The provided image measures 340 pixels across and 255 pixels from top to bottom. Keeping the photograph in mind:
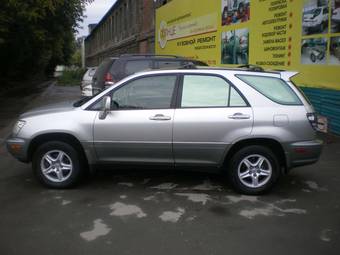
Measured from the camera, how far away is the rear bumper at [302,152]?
5.84 m

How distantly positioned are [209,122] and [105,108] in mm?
1319

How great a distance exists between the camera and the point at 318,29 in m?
10.2

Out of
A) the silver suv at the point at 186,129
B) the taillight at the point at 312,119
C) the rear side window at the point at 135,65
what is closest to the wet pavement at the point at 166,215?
the silver suv at the point at 186,129

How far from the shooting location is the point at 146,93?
20.0ft

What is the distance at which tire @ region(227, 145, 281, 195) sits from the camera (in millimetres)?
5891

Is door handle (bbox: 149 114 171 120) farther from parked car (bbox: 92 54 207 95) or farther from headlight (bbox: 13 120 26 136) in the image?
parked car (bbox: 92 54 207 95)

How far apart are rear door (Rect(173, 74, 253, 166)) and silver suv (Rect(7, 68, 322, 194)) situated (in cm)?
1

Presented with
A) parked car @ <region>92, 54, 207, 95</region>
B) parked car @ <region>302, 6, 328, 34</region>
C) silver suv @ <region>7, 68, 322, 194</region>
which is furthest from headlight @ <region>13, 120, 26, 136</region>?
parked car @ <region>302, 6, 328, 34</region>

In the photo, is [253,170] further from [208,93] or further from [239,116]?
[208,93]

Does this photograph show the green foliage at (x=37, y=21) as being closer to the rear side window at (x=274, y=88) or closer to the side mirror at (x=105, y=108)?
the side mirror at (x=105, y=108)

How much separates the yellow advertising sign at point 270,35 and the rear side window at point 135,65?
3351 mm

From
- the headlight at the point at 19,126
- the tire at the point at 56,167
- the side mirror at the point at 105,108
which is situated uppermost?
the side mirror at the point at 105,108

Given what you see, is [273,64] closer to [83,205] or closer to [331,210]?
[331,210]

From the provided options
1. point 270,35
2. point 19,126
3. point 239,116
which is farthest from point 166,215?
point 270,35
